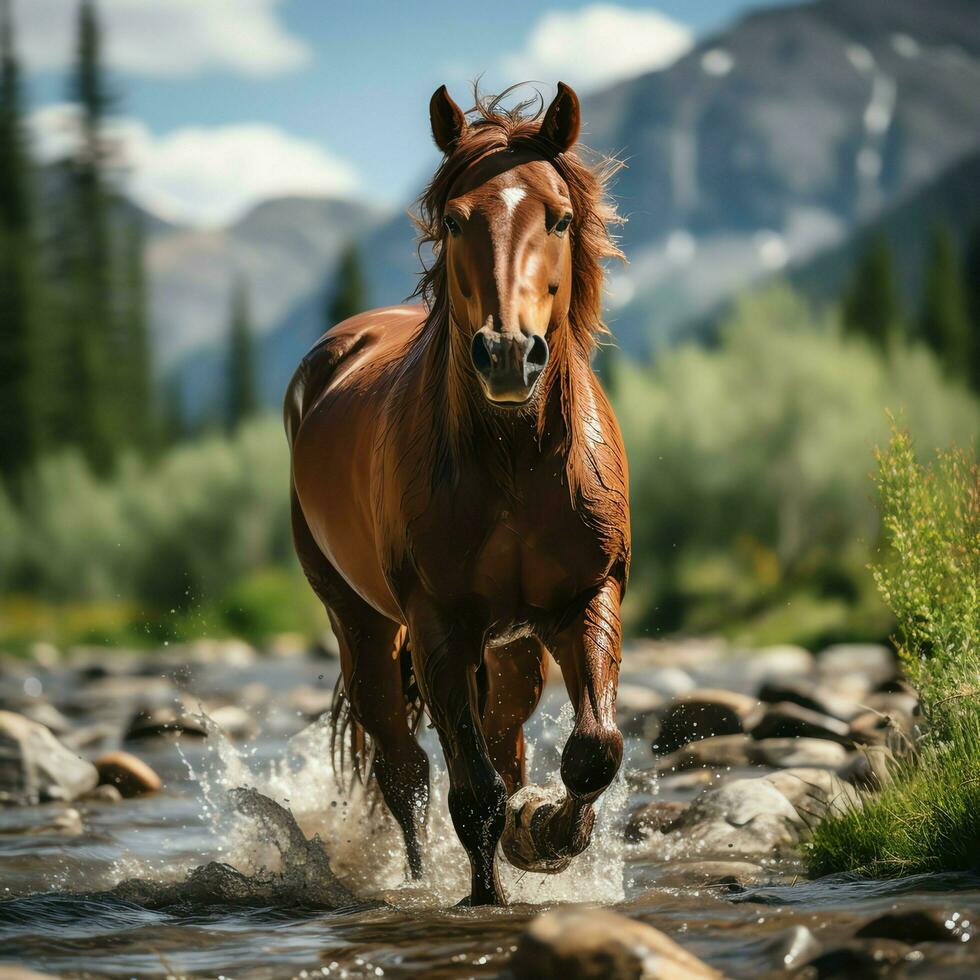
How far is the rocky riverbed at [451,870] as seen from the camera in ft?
12.7

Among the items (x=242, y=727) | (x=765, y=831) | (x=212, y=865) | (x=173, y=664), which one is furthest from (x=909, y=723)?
(x=173, y=664)

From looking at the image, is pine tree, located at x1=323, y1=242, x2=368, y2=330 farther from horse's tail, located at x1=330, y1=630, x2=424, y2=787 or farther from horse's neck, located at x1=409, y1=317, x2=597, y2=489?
horse's neck, located at x1=409, y1=317, x2=597, y2=489

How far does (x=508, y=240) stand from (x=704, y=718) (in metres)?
5.87

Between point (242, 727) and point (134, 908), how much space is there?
7263mm

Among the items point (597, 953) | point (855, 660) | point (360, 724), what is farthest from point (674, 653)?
point (597, 953)

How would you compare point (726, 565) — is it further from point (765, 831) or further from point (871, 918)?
point (871, 918)

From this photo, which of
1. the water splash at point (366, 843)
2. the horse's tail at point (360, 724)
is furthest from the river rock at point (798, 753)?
the horse's tail at point (360, 724)

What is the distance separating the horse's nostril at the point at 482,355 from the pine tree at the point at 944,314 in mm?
41119

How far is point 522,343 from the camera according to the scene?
3.78m

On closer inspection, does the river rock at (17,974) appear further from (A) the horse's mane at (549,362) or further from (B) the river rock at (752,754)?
(B) the river rock at (752,754)

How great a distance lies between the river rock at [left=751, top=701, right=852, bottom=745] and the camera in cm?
865

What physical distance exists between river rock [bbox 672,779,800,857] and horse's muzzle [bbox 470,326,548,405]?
2996 mm

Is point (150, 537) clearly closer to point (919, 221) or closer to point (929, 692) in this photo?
point (929, 692)

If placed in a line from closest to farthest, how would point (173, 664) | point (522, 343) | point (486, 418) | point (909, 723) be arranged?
point (522, 343), point (486, 418), point (909, 723), point (173, 664)
